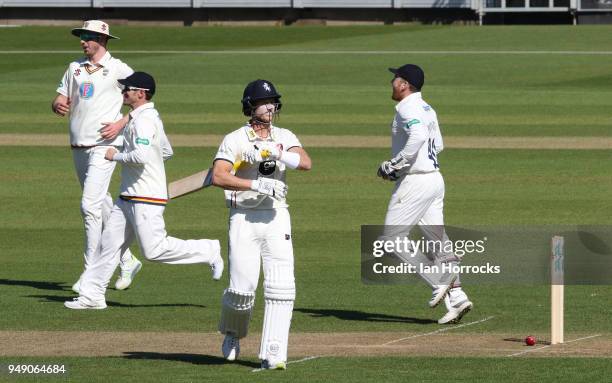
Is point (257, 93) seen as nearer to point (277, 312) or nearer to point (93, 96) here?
point (277, 312)

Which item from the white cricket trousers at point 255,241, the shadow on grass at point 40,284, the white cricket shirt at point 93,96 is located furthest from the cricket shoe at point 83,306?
the white cricket trousers at point 255,241

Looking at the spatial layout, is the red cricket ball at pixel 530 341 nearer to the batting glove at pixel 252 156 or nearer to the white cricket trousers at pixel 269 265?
the white cricket trousers at pixel 269 265

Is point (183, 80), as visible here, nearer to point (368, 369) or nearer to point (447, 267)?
point (447, 267)

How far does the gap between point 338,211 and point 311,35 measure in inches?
1078

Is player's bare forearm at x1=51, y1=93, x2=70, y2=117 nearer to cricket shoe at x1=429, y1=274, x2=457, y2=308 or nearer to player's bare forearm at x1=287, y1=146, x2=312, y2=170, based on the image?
cricket shoe at x1=429, y1=274, x2=457, y2=308

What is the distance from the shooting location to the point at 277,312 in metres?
10.1

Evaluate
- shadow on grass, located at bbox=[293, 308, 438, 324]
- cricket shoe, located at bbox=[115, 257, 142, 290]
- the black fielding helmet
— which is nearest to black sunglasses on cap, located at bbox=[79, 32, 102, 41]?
cricket shoe, located at bbox=[115, 257, 142, 290]

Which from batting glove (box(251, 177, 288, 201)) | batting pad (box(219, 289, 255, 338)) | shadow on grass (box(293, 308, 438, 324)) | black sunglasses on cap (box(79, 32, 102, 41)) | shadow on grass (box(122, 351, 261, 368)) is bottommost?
shadow on grass (box(293, 308, 438, 324))

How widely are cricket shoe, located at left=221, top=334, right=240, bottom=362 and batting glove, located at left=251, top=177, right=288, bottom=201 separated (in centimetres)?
120

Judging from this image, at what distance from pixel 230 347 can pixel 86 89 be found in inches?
174

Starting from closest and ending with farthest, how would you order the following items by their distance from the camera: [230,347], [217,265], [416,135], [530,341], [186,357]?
[230,347] → [186,357] → [530,341] → [416,135] → [217,265]

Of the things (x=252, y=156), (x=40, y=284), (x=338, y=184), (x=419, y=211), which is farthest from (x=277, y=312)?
(x=338, y=184)

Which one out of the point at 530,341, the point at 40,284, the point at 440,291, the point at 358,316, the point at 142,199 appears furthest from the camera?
the point at 40,284

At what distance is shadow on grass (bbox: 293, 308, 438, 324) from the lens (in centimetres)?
1273
